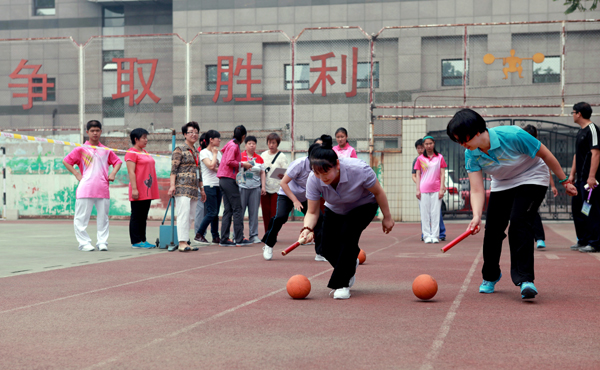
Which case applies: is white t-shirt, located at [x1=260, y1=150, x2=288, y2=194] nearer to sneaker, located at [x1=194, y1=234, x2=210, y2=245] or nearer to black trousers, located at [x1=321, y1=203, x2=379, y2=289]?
sneaker, located at [x1=194, y1=234, x2=210, y2=245]

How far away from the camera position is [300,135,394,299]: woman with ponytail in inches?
209

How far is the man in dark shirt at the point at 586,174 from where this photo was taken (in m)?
9.11

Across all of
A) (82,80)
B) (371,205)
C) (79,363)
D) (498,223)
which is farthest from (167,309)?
(82,80)

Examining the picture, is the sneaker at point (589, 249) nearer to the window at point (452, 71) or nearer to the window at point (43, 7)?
the window at point (452, 71)

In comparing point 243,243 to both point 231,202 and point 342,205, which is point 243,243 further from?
point 342,205

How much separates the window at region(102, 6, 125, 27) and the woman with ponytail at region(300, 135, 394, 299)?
3451 centimetres

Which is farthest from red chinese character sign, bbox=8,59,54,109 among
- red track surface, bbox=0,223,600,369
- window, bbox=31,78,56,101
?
red track surface, bbox=0,223,600,369

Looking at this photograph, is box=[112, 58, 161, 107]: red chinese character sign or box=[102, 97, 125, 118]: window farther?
box=[112, 58, 161, 107]: red chinese character sign

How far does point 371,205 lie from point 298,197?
317cm

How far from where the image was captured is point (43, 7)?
37062 mm

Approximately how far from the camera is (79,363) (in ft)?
11.8

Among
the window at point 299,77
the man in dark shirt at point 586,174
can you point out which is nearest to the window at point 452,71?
the window at point 299,77

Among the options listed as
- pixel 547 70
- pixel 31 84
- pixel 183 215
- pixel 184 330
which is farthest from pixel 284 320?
pixel 31 84

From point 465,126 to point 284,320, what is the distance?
209cm
